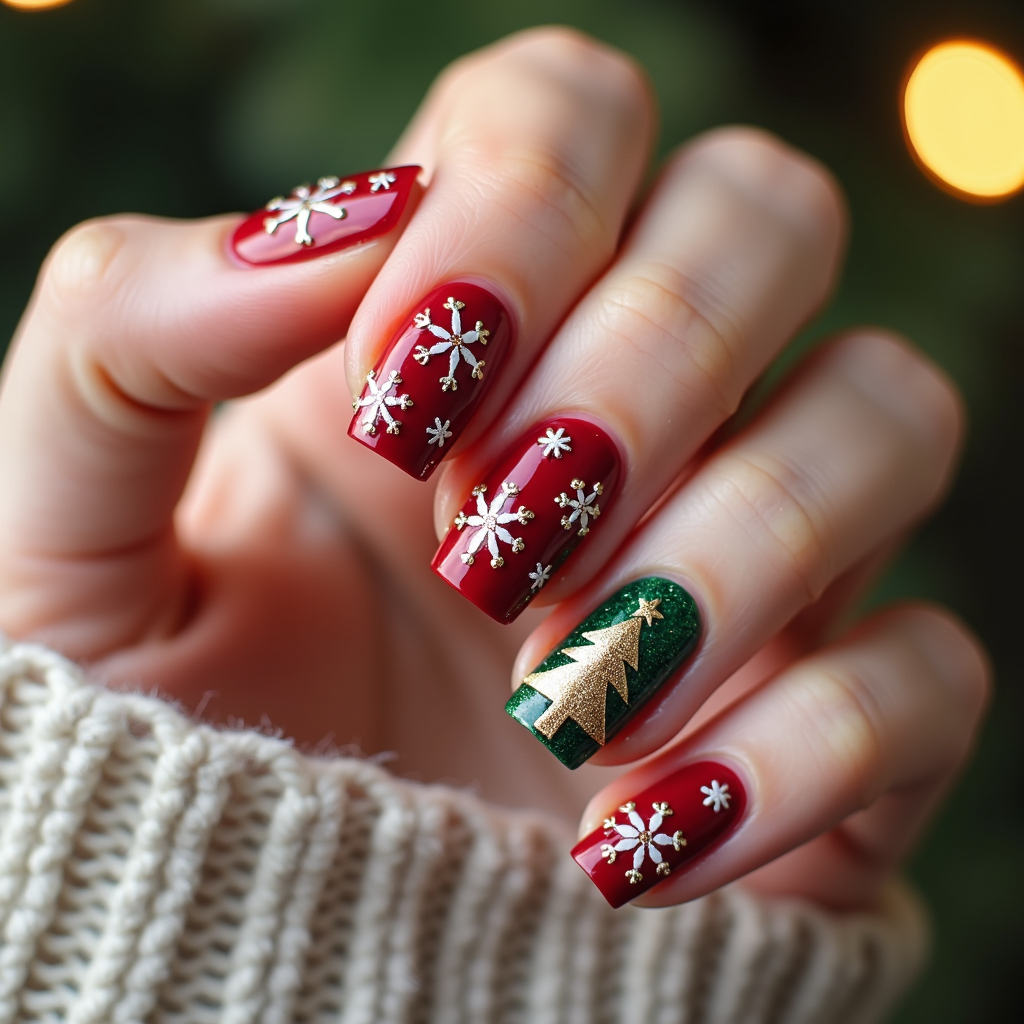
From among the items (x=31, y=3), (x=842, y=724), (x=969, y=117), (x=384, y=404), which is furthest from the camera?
(x=969, y=117)

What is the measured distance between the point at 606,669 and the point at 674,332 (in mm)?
220

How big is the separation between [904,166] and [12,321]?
0.99m

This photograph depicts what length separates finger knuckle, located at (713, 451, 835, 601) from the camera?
0.61 m

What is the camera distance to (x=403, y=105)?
0.95 metres

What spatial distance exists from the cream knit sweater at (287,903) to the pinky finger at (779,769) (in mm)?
128

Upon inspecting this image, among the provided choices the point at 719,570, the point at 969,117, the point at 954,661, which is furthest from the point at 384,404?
the point at 969,117

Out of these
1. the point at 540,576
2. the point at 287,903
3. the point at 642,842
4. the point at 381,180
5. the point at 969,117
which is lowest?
the point at 287,903

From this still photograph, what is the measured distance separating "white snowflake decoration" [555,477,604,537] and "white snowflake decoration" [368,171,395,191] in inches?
8.4

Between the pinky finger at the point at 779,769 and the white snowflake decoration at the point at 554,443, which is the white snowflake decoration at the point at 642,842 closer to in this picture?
the pinky finger at the point at 779,769

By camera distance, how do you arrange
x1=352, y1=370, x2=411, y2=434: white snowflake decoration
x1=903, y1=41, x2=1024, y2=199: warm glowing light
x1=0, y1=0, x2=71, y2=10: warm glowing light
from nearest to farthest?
1. x1=352, y1=370, x2=411, y2=434: white snowflake decoration
2. x1=0, y1=0, x2=71, y2=10: warm glowing light
3. x1=903, y1=41, x2=1024, y2=199: warm glowing light

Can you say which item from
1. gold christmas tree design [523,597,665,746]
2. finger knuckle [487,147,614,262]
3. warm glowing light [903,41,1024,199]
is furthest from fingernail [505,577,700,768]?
warm glowing light [903,41,1024,199]

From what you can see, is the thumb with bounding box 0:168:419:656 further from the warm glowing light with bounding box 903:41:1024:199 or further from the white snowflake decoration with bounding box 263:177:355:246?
the warm glowing light with bounding box 903:41:1024:199

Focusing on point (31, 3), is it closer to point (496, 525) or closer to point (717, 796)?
point (496, 525)

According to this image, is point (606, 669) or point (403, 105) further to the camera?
point (403, 105)
